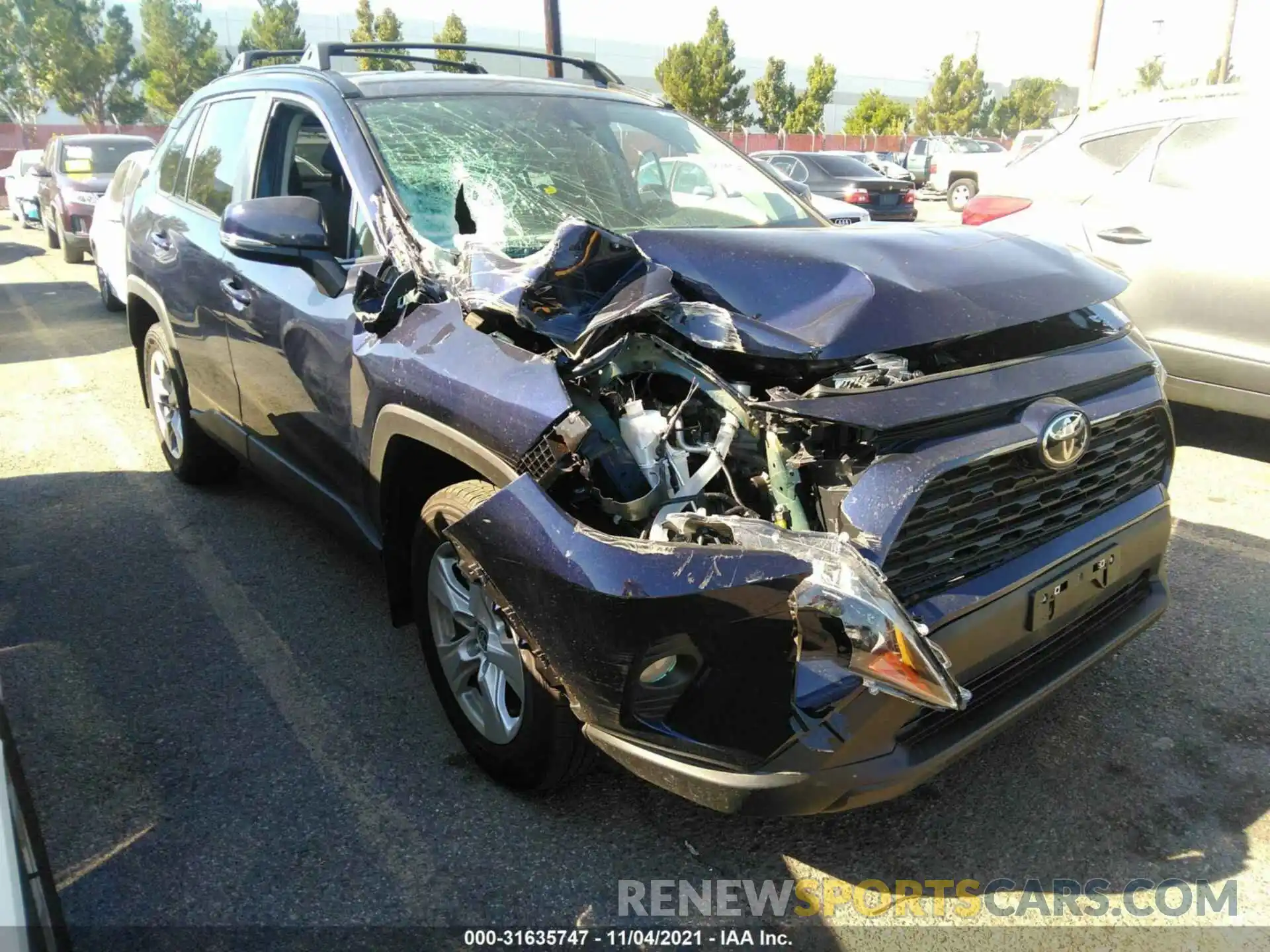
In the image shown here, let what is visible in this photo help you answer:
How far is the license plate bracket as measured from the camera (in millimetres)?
2301

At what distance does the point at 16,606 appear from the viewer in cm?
388

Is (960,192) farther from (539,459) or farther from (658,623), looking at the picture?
(658,623)

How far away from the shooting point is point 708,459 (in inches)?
85.2

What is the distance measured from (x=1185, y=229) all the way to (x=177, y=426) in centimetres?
526

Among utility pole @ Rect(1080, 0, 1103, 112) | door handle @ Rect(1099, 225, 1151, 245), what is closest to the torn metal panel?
door handle @ Rect(1099, 225, 1151, 245)

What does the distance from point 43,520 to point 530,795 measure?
11.1 feet

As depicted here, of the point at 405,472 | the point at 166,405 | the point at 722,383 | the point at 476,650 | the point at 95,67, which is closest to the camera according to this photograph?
the point at 722,383

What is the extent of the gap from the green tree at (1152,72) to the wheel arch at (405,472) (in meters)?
64.6

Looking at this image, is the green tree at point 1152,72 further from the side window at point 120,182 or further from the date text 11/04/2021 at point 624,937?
the date text 11/04/2021 at point 624,937

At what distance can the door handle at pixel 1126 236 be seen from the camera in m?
5.18

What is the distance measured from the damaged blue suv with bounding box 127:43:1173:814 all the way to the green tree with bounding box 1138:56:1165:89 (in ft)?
210

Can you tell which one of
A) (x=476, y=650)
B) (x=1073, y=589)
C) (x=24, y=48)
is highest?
(x=24, y=48)

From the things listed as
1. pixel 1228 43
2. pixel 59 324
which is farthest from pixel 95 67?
pixel 1228 43

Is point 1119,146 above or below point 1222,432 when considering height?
above
